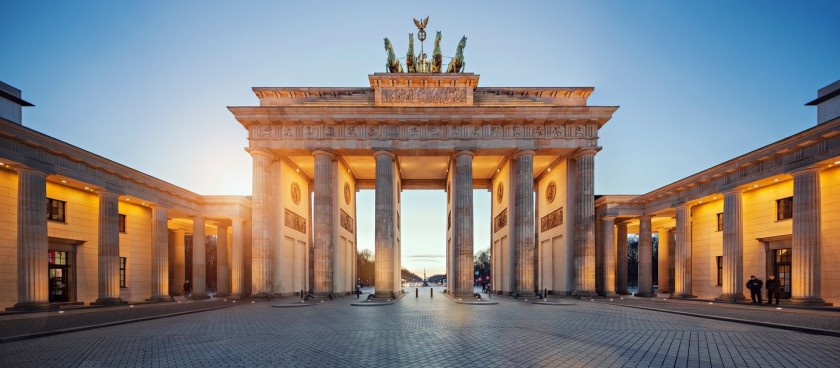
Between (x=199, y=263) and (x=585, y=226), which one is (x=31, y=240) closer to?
(x=199, y=263)

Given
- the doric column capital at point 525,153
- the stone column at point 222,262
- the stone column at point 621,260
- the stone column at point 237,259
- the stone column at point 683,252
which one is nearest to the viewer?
the stone column at point 683,252

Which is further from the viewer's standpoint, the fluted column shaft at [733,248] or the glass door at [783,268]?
the fluted column shaft at [733,248]

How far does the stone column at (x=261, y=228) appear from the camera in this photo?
3172 centimetres

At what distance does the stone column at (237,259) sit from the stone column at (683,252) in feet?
102

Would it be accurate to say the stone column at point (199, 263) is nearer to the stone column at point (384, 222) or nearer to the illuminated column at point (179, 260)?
the illuminated column at point (179, 260)

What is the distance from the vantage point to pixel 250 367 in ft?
27.6

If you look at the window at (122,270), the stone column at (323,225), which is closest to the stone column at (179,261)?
the window at (122,270)

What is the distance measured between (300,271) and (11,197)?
67.5 feet

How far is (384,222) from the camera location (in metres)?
32.2

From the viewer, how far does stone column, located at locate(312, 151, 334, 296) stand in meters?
31.6

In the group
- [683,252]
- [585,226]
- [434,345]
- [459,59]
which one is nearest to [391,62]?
Answer: [459,59]

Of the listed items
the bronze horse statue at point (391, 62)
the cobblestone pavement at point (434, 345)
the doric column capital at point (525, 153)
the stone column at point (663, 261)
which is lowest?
the stone column at point (663, 261)

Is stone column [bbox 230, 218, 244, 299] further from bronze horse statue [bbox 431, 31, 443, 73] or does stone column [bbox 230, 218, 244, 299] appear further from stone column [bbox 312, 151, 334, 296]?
bronze horse statue [bbox 431, 31, 443, 73]

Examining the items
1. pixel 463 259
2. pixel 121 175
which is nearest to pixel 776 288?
pixel 463 259
